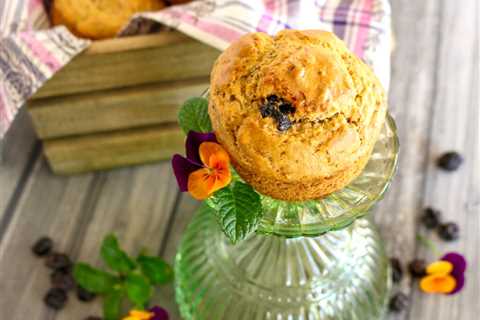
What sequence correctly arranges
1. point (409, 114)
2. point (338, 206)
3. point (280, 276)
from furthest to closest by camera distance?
point (409, 114)
point (280, 276)
point (338, 206)

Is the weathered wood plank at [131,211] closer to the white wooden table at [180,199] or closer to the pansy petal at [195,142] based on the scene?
the white wooden table at [180,199]

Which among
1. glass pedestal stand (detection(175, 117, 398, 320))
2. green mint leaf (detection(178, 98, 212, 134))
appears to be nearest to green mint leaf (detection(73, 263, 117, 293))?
glass pedestal stand (detection(175, 117, 398, 320))

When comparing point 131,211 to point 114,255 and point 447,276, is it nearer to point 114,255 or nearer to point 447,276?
point 114,255

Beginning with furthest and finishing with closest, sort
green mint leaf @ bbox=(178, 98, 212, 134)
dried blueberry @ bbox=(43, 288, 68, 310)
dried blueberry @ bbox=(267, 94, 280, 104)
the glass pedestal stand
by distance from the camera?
dried blueberry @ bbox=(43, 288, 68, 310) < the glass pedestal stand < green mint leaf @ bbox=(178, 98, 212, 134) < dried blueberry @ bbox=(267, 94, 280, 104)

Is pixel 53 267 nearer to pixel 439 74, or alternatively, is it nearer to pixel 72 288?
pixel 72 288

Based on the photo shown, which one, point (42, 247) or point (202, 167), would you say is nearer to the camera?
point (202, 167)

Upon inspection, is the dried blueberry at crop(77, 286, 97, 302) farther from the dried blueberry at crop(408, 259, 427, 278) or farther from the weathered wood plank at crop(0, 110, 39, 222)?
the dried blueberry at crop(408, 259, 427, 278)

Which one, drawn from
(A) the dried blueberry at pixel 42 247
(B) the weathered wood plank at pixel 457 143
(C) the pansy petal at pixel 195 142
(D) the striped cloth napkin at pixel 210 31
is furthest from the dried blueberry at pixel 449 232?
(A) the dried blueberry at pixel 42 247

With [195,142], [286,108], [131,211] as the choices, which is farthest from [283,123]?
[131,211]
